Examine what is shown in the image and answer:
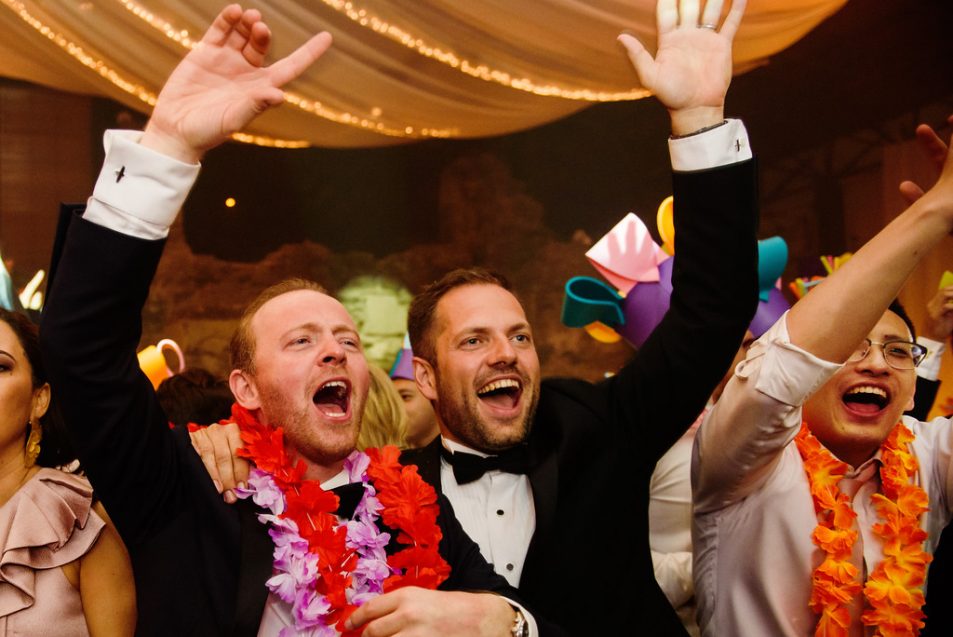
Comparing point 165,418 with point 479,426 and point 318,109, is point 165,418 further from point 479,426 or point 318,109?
point 318,109

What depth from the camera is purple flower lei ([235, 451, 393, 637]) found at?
162 cm

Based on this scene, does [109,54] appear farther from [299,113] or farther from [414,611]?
[414,611]

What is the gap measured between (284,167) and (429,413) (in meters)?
1.90

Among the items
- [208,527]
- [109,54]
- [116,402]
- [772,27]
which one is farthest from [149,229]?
[772,27]

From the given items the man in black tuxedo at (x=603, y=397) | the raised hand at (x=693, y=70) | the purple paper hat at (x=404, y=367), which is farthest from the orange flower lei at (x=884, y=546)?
the purple paper hat at (x=404, y=367)

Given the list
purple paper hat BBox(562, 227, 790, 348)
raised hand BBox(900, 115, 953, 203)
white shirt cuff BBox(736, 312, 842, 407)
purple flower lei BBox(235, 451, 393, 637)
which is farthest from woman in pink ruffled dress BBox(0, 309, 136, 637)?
raised hand BBox(900, 115, 953, 203)

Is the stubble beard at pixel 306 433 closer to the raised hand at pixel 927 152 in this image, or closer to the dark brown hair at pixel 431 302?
the dark brown hair at pixel 431 302

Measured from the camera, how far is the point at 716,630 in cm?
192

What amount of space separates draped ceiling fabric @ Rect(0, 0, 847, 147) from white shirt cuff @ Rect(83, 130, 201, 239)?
3.23m

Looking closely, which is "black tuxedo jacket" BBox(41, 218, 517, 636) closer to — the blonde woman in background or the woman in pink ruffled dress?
the woman in pink ruffled dress

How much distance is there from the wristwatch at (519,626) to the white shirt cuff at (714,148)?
0.84m

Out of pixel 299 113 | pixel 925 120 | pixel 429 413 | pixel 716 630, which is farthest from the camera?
pixel 299 113

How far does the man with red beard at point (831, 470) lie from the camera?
165 cm

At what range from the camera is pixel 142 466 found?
59.6 inches
